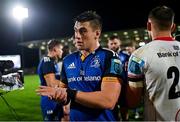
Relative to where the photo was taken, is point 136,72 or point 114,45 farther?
point 114,45

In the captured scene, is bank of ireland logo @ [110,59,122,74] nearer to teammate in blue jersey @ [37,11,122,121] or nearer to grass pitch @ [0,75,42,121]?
teammate in blue jersey @ [37,11,122,121]

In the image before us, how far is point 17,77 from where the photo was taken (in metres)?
3.92

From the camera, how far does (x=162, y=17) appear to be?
290 cm

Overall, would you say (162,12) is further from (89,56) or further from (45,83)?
(45,83)

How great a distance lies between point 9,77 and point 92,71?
1.28 meters

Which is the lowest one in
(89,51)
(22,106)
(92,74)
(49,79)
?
(22,106)

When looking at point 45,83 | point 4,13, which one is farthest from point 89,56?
point 4,13

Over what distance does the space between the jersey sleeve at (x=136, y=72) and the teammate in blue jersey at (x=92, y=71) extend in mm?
93

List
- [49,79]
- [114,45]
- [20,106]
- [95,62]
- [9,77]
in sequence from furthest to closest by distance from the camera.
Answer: [114,45] → [20,106] → [49,79] → [9,77] → [95,62]

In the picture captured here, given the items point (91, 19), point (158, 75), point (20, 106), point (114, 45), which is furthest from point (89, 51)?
point (114, 45)

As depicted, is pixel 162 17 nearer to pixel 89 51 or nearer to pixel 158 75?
pixel 158 75

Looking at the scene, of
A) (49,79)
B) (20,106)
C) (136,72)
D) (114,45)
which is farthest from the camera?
(114,45)

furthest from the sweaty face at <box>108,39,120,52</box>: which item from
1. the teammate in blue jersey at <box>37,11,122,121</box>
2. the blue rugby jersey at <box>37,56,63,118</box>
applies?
the teammate in blue jersey at <box>37,11,122,121</box>

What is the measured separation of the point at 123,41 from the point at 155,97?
141 feet
